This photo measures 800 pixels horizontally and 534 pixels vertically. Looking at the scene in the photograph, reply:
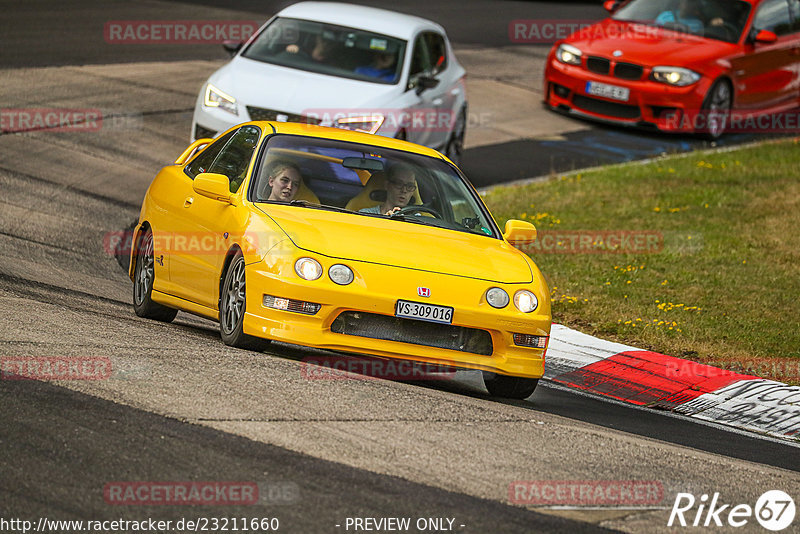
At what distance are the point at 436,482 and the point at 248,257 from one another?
2623 millimetres

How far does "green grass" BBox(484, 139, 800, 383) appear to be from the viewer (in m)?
11.2

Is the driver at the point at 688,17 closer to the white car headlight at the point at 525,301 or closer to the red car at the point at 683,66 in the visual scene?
the red car at the point at 683,66

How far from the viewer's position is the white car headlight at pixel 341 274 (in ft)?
26.5

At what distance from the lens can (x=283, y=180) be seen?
9125mm

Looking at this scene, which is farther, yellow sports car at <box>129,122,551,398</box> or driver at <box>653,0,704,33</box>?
driver at <box>653,0,704,33</box>

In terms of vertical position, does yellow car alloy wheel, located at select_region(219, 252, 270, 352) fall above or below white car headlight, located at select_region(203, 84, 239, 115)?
above

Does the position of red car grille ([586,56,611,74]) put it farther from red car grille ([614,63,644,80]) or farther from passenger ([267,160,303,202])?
passenger ([267,160,303,202])

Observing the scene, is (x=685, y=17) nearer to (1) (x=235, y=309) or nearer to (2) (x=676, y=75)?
(2) (x=676, y=75)

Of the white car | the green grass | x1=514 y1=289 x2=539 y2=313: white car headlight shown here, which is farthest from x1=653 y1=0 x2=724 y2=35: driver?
x1=514 y1=289 x2=539 y2=313: white car headlight

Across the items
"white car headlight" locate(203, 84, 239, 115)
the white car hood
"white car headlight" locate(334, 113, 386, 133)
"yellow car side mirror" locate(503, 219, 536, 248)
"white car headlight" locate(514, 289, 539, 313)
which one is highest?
"yellow car side mirror" locate(503, 219, 536, 248)

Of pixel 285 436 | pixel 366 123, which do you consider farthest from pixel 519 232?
pixel 366 123

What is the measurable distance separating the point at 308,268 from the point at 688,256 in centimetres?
651

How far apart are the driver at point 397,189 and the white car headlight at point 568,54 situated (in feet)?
37.5

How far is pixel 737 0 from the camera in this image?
21453 mm
